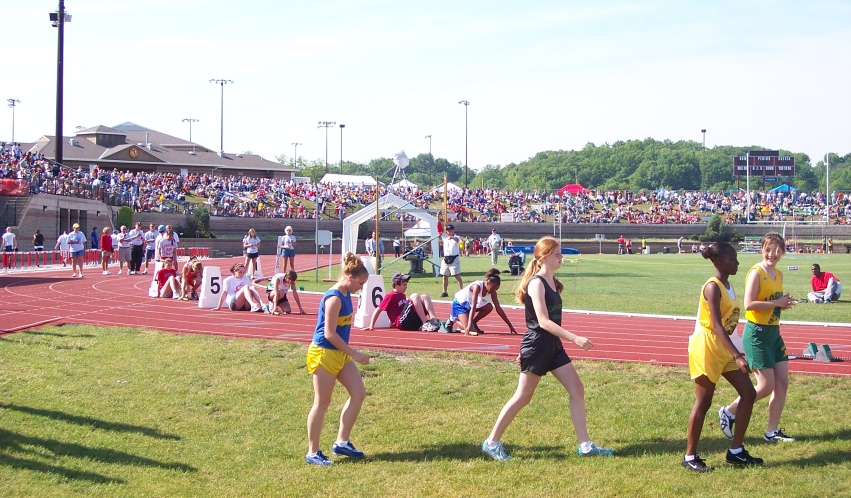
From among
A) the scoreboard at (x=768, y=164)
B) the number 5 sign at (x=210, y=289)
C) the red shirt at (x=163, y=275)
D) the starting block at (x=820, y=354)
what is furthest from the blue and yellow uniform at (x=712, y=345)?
the scoreboard at (x=768, y=164)

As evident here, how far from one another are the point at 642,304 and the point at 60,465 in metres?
13.8

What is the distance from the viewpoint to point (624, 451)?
6969 millimetres

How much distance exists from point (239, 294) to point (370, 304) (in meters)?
3.55

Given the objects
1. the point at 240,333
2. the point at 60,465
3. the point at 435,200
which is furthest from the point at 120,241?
the point at 435,200

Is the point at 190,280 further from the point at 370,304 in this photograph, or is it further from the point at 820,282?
the point at 820,282

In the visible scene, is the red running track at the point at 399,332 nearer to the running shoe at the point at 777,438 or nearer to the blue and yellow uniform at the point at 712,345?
the running shoe at the point at 777,438

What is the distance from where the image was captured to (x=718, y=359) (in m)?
6.21

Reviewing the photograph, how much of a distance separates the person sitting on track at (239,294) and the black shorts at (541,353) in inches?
408

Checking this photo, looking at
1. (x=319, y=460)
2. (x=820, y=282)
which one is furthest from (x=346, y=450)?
(x=820, y=282)

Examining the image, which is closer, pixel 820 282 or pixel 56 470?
pixel 56 470

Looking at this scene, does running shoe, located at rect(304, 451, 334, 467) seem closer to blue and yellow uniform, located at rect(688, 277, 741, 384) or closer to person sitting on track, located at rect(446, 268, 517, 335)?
blue and yellow uniform, located at rect(688, 277, 741, 384)

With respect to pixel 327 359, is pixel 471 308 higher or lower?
lower

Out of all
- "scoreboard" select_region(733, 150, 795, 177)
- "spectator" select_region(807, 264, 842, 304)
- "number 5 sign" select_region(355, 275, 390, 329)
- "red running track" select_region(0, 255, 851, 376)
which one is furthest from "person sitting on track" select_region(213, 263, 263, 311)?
"scoreboard" select_region(733, 150, 795, 177)

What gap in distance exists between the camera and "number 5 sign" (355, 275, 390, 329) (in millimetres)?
13953
